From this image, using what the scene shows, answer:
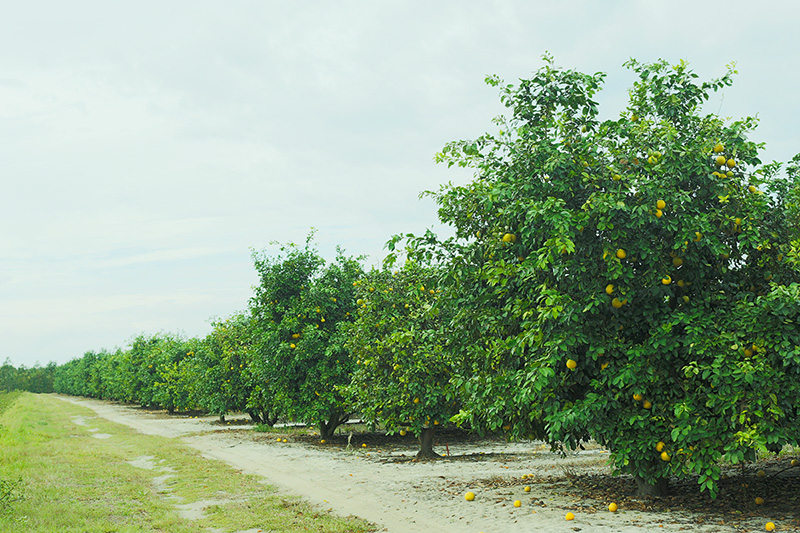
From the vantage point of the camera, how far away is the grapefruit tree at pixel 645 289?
708cm

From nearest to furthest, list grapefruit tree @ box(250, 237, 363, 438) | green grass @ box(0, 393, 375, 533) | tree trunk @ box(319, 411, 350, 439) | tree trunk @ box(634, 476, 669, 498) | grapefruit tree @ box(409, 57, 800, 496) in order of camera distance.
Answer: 1. grapefruit tree @ box(409, 57, 800, 496)
2. green grass @ box(0, 393, 375, 533)
3. tree trunk @ box(634, 476, 669, 498)
4. grapefruit tree @ box(250, 237, 363, 438)
5. tree trunk @ box(319, 411, 350, 439)

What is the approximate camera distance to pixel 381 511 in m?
9.19

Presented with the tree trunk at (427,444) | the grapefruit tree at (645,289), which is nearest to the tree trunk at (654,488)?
the grapefruit tree at (645,289)

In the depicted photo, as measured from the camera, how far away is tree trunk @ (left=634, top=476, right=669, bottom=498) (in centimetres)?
875

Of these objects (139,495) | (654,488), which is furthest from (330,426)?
(654,488)

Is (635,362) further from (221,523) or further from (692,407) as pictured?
(221,523)

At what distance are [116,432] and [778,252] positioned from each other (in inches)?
1170

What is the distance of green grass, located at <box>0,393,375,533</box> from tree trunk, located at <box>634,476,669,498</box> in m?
4.23

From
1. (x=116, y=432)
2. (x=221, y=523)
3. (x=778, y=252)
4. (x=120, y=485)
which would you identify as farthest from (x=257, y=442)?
(x=778, y=252)

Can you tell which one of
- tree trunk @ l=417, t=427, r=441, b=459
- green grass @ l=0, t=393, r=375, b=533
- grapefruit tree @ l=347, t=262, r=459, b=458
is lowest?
green grass @ l=0, t=393, r=375, b=533

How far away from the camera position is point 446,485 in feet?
36.3

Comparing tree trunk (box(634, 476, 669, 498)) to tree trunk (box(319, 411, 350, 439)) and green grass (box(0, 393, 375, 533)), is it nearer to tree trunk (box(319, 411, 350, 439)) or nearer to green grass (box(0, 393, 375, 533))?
green grass (box(0, 393, 375, 533))

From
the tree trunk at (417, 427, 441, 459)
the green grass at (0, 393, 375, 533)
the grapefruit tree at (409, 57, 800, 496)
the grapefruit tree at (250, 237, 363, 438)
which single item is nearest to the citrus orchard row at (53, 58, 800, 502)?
the grapefruit tree at (409, 57, 800, 496)

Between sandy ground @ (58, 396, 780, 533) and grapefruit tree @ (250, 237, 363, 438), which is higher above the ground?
grapefruit tree @ (250, 237, 363, 438)
